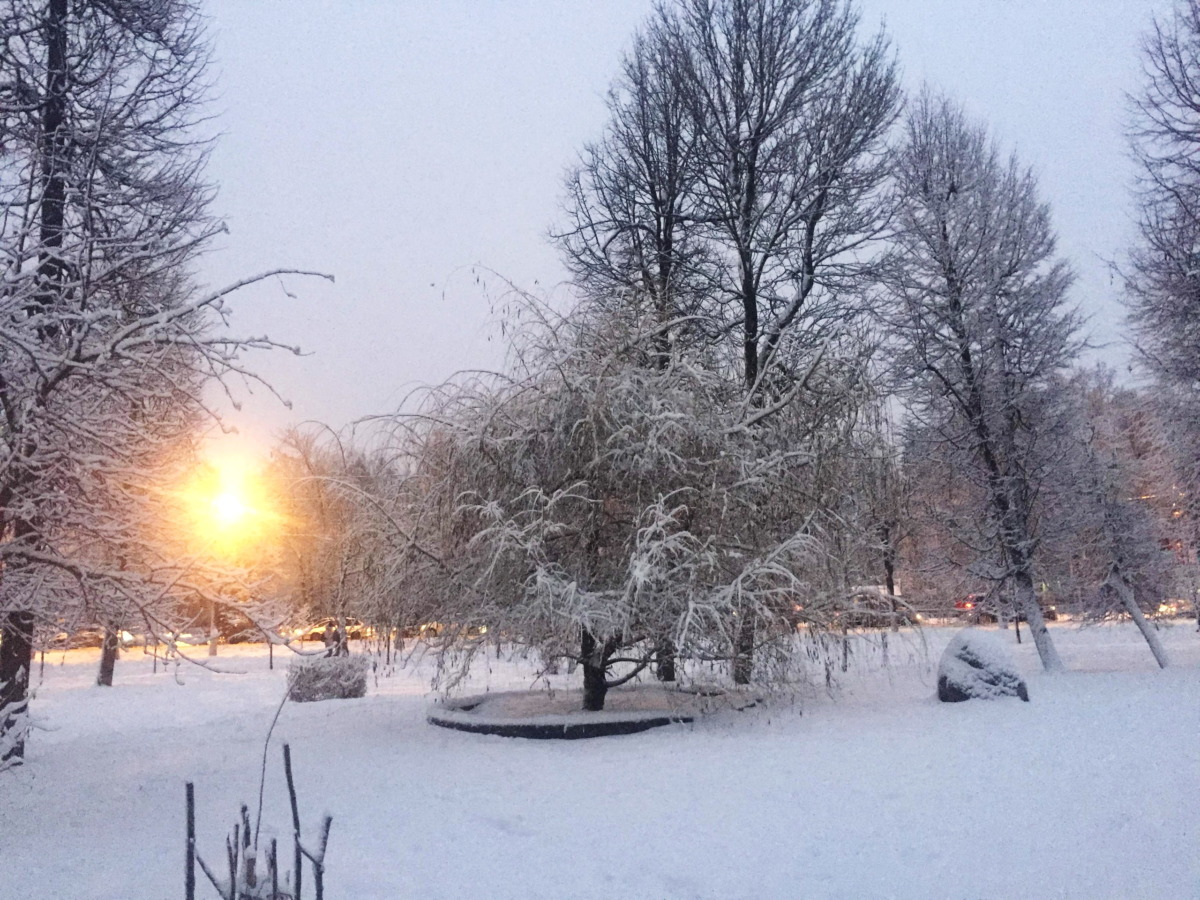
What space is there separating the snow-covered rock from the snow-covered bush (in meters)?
9.03

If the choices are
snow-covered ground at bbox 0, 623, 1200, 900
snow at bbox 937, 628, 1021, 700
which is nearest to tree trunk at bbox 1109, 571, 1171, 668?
snow-covered ground at bbox 0, 623, 1200, 900

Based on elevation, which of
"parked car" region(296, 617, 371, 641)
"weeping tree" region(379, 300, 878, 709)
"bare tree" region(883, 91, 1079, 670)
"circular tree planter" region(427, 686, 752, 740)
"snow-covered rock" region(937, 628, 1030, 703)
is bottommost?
"circular tree planter" region(427, 686, 752, 740)

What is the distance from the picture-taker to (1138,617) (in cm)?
1502


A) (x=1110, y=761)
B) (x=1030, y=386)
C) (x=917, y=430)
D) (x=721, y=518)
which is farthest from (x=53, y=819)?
(x=1030, y=386)

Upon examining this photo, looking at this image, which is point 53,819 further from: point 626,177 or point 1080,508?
point 1080,508

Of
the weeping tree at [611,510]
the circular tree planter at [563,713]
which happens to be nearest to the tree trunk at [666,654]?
the weeping tree at [611,510]

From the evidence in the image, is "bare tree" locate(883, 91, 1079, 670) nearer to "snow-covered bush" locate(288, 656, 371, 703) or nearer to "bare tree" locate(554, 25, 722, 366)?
"bare tree" locate(554, 25, 722, 366)

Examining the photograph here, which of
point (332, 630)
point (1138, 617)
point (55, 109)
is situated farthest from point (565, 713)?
point (1138, 617)

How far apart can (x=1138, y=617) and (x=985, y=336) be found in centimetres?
550

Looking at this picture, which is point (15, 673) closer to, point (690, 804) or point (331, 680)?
point (331, 680)

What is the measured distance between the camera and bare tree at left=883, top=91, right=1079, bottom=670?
48.8ft

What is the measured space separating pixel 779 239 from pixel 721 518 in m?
5.76

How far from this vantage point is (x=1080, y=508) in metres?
15.3

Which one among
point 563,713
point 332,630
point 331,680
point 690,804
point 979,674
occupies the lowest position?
point 690,804
